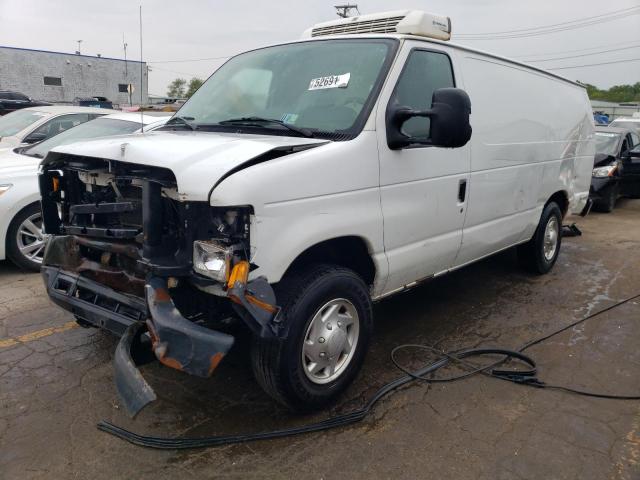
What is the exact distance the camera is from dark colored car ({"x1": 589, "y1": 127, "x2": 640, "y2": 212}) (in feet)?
33.9

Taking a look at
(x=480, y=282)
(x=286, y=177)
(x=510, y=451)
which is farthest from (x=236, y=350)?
(x=480, y=282)

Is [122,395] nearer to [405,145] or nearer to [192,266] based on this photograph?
[192,266]

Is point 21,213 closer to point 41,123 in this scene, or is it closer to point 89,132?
point 89,132

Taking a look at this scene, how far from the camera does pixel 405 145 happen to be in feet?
11.2

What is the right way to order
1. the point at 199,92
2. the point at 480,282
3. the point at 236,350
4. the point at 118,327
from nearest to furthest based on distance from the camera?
the point at 118,327
the point at 236,350
the point at 199,92
the point at 480,282

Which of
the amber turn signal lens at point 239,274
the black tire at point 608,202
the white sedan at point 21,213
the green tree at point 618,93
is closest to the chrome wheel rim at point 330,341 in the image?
the amber turn signal lens at point 239,274

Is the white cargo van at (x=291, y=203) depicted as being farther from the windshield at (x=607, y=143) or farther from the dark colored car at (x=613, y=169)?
the windshield at (x=607, y=143)

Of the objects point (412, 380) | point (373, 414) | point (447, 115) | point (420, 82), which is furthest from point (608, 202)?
point (373, 414)

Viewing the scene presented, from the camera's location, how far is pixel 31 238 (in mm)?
5672

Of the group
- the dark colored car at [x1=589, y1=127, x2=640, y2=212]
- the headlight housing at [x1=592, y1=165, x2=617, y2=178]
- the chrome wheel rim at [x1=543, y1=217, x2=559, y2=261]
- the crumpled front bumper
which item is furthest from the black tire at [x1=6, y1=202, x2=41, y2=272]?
the headlight housing at [x1=592, y1=165, x2=617, y2=178]

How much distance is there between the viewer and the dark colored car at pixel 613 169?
1034 cm

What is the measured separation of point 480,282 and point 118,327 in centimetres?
406

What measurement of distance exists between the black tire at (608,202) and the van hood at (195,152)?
9.31m

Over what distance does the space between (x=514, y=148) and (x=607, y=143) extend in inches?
301
